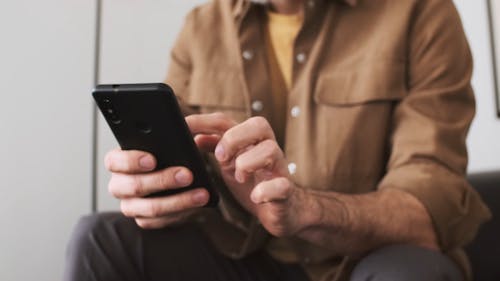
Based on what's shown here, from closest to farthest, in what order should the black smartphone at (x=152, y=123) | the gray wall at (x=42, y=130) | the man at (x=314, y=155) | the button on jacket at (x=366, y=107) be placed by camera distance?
1. the black smartphone at (x=152, y=123)
2. the man at (x=314, y=155)
3. the button on jacket at (x=366, y=107)
4. the gray wall at (x=42, y=130)

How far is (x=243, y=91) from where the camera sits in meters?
0.78

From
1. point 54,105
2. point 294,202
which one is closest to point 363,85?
point 294,202

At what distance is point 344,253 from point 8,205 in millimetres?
734

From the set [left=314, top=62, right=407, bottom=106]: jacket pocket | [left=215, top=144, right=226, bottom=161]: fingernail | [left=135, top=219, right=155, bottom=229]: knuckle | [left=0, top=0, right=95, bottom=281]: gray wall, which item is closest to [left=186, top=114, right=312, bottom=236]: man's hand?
[left=215, top=144, right=226, bottom=161]: fingernail

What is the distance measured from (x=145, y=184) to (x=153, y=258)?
16cm

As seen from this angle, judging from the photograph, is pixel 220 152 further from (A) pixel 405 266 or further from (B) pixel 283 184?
(A) pixel 405 266

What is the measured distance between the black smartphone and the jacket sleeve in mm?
272

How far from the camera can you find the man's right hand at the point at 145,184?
0.50 metres

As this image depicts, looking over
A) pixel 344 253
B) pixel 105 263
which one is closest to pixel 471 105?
pixel 344 253

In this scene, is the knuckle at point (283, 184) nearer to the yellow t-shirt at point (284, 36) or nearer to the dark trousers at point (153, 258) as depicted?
the dark trousers at point (153, 258)

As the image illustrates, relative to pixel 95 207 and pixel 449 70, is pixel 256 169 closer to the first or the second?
pixel 449 70

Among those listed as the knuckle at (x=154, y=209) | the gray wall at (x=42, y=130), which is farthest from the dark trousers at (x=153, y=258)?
the gray wall at (x=42, y=130)

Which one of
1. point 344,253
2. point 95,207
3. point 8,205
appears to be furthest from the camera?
point 95,207

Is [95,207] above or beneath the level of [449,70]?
beneath
